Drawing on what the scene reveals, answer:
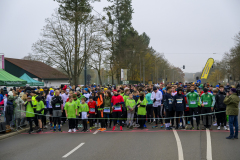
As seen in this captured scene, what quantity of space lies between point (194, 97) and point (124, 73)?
29.2 meters

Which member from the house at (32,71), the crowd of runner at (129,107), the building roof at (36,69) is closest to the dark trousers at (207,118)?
the crowd of runner at (129,107)

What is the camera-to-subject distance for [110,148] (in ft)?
28.1

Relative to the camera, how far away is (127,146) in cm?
880

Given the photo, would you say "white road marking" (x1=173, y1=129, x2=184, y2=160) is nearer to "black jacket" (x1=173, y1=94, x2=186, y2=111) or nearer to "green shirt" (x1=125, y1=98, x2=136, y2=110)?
"black jacket" (x1=173, y1=94, x2=186, y2=111)

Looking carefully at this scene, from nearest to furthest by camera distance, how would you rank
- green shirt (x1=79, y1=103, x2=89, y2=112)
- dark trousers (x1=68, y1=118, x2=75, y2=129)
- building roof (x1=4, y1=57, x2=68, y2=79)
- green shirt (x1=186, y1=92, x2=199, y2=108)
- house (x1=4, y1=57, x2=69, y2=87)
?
green shirt (x1=186, y1=92, x2=199, y2=108) < dark trousers (x1=68, y1=118, x2=75, y2=129) < green shirt (x1=79, y1=103, x2=89, y2=112) < house (x1=4, y1=57, x2=69, y2=87) < building roof (x1=4, y1=57, x2=68, y2=79)

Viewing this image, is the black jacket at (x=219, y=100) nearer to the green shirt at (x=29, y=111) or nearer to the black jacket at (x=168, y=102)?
the black jacket at (x=168, y=102)

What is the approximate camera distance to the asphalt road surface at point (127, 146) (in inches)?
296

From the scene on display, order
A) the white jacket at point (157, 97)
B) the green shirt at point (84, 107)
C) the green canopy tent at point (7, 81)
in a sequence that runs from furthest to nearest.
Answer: the green canopy tent at point (7, 81), the white jacket at point (157, 97), the green shirt at point (84, 107)

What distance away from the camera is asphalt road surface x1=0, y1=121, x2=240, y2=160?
7.53 meters

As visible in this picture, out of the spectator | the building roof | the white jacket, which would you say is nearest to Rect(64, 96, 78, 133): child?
the white jacket

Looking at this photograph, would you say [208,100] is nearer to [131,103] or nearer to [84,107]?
[131,103]

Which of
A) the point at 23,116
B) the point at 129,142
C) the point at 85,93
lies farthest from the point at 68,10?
the point at 129,142

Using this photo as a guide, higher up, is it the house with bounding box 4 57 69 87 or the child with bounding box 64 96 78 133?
the house with bounding box 4 57 69 87

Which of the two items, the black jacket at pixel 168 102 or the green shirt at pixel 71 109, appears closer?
the black jacket at pixel 168 102
